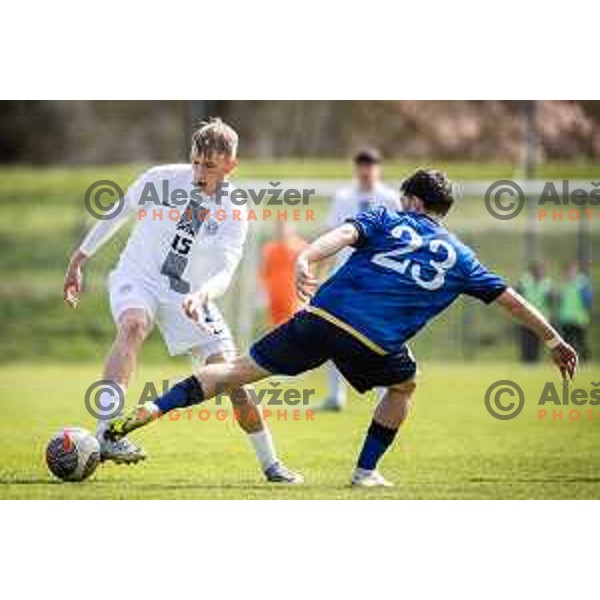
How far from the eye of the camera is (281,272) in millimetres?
15172

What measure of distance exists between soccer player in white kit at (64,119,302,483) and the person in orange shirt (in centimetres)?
774

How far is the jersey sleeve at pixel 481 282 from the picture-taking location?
6547 millimetres

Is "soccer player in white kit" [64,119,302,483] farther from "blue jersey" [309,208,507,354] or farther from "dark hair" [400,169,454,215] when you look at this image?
"dark hair" [400,169,454,215]

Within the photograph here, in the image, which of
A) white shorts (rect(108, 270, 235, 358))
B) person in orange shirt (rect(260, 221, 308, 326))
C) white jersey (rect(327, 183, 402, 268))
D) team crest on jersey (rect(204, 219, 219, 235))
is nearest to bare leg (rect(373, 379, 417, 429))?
white shorts (rect(108, 270, 235, 358))

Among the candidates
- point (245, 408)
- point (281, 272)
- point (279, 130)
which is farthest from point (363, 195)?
point (279, 130)

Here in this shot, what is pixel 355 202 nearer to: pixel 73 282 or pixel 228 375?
pixel 73 282

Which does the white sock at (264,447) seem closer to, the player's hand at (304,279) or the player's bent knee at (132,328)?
the player's bent knee at (132,328)

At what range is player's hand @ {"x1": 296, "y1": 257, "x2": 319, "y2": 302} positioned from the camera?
5.89 meters

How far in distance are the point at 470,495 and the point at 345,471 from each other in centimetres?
98

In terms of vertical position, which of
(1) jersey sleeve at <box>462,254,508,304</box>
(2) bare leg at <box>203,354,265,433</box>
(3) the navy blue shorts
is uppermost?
(1) jersey sleeve at <box>462,254,508,304</box>

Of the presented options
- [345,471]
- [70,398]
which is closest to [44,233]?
[70,398]

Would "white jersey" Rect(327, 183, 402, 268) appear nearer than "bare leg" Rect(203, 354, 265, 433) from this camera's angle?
No

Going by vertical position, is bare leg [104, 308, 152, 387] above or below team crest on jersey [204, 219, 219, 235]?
below
